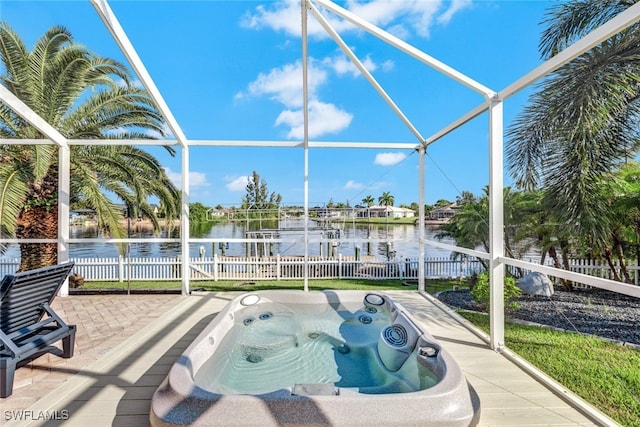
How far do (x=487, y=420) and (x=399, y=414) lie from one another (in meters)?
0.76

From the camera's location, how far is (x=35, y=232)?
6332 millimetres

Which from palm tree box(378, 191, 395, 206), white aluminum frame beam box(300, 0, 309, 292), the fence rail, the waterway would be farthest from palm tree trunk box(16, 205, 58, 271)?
palm tree box(378, 191, 395, 206)

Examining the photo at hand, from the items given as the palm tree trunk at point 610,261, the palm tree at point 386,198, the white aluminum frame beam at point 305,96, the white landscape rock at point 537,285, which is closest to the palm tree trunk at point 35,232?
the white aluminum frame beam at point 305,96

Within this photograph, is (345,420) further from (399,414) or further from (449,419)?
(449,419)

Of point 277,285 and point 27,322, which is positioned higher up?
point 27,322

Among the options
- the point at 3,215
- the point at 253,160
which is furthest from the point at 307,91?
the point at 253,160

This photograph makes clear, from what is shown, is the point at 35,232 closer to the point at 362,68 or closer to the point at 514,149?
the point at 362,68

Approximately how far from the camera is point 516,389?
2541mm

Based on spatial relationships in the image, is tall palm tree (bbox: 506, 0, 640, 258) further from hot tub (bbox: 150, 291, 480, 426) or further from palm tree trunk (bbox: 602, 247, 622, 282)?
hot tub (bbox: 150, 291, 480, 426)

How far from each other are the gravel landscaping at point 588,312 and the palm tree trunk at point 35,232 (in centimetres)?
834

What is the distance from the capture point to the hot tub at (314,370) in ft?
6.05

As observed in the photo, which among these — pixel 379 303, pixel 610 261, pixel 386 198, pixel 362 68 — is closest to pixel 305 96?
pixel 362 68

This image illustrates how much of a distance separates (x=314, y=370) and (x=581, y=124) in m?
4.29

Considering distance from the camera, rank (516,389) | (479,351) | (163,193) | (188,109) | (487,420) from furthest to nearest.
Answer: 1. (163,193)
2. (188,109)
3. (479,351)
4. (516,389)
5. (487,420)
